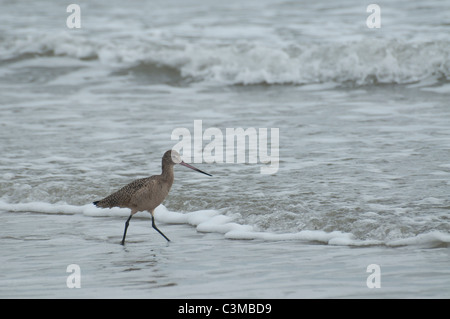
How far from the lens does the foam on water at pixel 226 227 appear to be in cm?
511

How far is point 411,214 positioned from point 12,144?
15.7 feet

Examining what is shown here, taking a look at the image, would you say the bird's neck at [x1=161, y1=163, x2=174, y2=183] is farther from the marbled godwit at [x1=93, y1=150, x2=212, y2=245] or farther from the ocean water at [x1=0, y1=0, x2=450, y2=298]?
the ocean water at [x1=0, y1=0, x2=450, y2=298]

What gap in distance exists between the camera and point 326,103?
1067 centimetres

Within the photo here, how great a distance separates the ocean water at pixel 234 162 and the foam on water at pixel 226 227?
0.05 feet

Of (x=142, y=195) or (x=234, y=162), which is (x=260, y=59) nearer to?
(x=234, y=162)

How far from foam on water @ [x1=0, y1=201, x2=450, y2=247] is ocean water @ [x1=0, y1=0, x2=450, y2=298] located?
0.02m

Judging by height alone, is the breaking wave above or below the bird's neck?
above

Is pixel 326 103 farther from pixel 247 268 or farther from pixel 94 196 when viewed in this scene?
pixel 247 268

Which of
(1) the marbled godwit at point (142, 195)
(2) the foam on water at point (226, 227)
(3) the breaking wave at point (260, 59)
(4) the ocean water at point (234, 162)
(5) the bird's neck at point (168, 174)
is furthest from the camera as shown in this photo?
(3) the breaking wave at point (260, 59)

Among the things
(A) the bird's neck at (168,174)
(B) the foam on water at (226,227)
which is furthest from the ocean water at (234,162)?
(A) the bird's neck at (168,174)

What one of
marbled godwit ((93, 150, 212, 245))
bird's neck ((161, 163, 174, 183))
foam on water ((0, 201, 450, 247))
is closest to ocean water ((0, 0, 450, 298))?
foam on water ((0, 201, 450, 247))

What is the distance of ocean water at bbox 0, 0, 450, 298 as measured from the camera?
15.5ft

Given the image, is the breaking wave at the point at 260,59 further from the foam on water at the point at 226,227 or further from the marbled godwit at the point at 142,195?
the marbled godwit at the point at 142,195

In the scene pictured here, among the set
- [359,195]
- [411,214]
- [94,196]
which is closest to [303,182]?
[359,195]
